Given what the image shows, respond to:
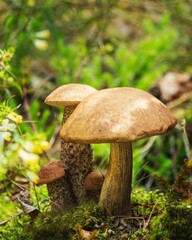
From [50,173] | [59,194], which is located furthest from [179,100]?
[50,173]

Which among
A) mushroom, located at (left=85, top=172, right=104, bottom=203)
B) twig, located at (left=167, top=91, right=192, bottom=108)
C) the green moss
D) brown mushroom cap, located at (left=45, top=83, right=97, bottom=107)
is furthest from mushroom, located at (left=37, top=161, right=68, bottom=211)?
twig, located at (left=167, top=91, right=192, bottom=108)

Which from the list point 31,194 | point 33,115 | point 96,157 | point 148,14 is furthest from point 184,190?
point 148,14

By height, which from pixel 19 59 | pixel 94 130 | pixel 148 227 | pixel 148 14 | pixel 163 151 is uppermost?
pixel 148 14

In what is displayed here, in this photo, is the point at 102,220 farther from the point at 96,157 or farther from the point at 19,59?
the point at 19,59

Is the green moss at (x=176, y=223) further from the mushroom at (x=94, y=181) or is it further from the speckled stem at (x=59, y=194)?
the speckled stem at (x=59, y=194)

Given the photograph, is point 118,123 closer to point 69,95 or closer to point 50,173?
point 69,95

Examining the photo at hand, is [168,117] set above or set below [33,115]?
above

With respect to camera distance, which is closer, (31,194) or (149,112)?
(149,112)

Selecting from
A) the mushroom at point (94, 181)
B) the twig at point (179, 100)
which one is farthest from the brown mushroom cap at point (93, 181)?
the twig at point (179, 100)
